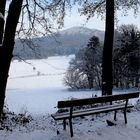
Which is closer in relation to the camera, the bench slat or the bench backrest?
the bench backrest

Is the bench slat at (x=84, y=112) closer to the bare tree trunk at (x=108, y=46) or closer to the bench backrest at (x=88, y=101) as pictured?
the bench backrest at (x=88, y=101)

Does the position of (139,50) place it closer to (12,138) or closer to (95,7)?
(95,7)

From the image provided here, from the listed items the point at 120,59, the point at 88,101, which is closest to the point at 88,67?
the point at 120,59

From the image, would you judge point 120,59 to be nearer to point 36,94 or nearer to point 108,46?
point 36,94

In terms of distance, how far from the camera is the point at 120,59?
6725 centimetres

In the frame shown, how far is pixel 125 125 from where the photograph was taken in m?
11.6

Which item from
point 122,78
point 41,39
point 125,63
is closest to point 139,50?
point 125,63

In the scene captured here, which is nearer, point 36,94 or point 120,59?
point 36,94

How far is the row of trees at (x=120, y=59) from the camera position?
6619cm

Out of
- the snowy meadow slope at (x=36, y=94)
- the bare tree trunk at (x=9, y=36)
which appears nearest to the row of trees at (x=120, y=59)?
the snowy meadow slope at (x=36, y=94)

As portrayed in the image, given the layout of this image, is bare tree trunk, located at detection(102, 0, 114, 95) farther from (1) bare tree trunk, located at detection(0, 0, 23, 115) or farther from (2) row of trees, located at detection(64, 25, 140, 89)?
(2) row of trees, located at detection(64, 25, 140, 89)

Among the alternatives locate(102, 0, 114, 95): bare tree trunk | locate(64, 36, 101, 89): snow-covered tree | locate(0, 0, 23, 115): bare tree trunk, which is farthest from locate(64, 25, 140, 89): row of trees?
locate(0, 0, 23, 115): bare tree trunk

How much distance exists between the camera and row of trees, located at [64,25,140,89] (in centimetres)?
6619

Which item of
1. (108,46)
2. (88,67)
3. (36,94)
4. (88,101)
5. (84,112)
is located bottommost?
(36,94)
